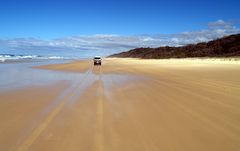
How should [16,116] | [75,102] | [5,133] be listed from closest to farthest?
[5,133] < [16,116] < [75,102]

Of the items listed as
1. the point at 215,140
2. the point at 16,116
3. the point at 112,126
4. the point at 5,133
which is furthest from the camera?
the point at 16,116

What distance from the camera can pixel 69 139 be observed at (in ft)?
15.3

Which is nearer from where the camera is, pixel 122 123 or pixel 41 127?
pixel 41 127

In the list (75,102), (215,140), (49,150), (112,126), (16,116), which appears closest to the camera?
(49,150)

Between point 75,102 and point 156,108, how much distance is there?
260cm

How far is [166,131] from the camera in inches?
201

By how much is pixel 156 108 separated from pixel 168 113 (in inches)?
25.8

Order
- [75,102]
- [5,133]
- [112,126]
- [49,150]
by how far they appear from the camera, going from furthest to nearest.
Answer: [75,102] < [112,126] < [5,133] < [49,150]

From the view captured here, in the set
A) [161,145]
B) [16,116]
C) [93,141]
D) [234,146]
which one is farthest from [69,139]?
[234,146]

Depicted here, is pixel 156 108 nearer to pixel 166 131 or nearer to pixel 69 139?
pixel 166 131

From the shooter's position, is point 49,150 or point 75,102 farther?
point 75,102

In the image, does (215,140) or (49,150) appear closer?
(49,150)

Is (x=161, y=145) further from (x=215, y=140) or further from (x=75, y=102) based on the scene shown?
(x=75, y=102)

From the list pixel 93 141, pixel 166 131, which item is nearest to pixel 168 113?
pixel 166 131
